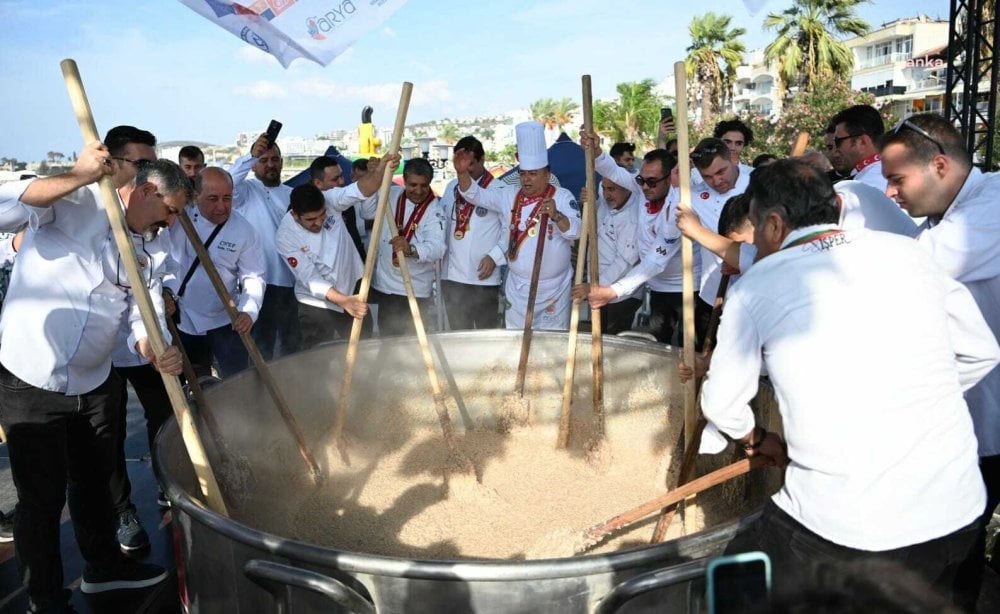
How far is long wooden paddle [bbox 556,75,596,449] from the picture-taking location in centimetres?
338

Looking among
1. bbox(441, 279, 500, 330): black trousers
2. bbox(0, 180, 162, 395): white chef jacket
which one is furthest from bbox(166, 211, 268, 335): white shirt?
bbox(441, 279, 500, 330): black trousers

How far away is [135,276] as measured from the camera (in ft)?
7.32

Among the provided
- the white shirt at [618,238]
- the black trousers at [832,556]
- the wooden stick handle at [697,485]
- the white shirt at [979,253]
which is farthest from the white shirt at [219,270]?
the white shirt at [979,253]

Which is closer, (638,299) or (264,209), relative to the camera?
(264,209)

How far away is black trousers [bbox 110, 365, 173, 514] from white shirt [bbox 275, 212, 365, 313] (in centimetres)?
97

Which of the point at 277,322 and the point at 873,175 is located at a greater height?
the point at 873,175

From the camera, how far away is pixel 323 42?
9.15 ft

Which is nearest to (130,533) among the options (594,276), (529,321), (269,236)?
(269,236)

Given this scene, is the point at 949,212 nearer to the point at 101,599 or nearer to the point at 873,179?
the point at 873,179

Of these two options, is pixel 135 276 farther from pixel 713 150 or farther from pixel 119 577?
pixel 713 150

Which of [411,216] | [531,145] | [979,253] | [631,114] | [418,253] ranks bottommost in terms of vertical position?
[418,253]

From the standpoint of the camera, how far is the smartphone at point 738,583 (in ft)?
4.72

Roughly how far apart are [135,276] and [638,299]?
3381 mm

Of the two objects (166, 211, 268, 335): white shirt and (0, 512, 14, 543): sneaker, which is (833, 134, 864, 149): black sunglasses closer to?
(166, 211, 268, 335): white shirt
